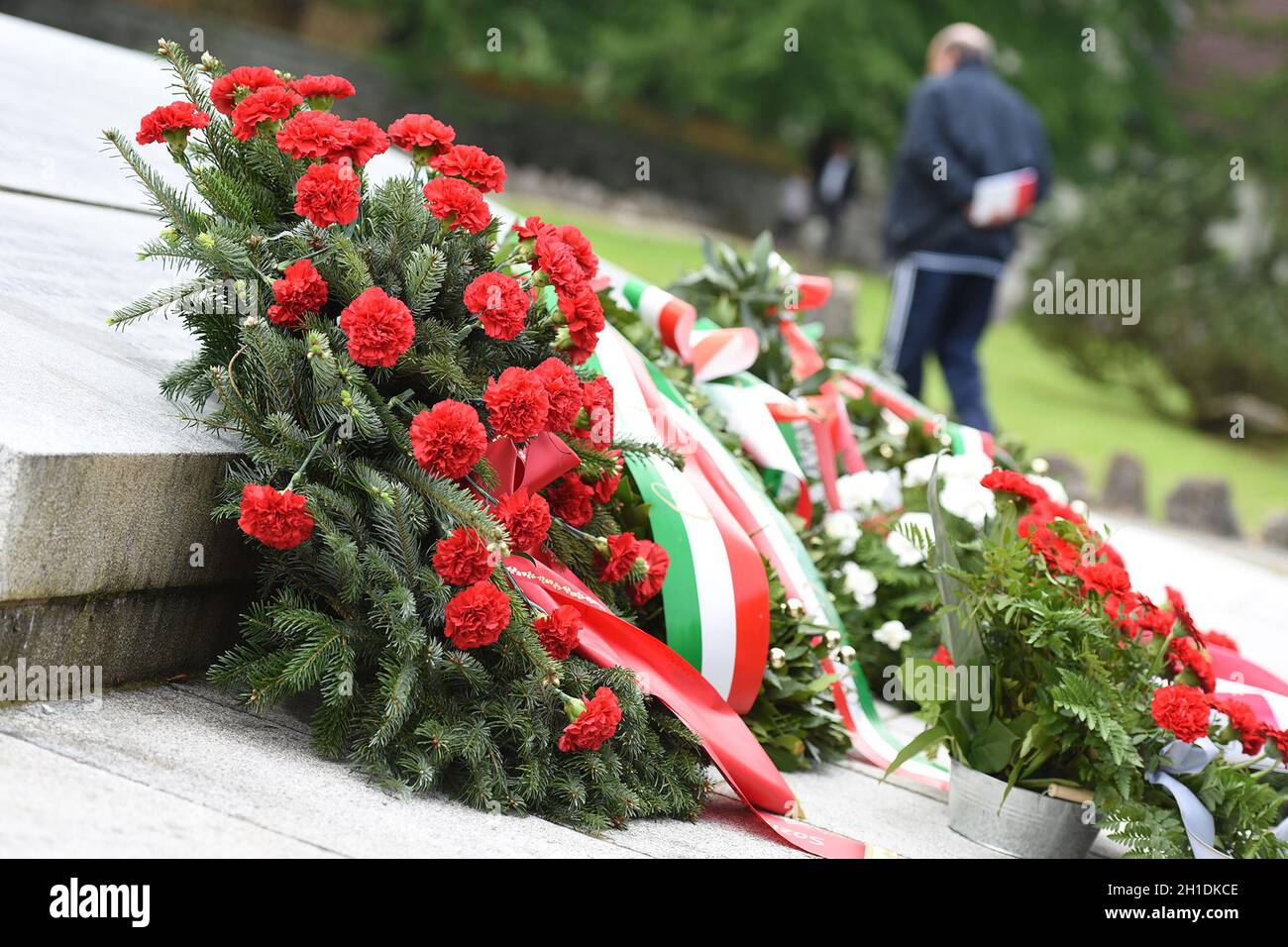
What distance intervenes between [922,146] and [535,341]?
14.2ft

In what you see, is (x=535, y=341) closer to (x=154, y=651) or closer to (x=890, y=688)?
(x=154, y=651)

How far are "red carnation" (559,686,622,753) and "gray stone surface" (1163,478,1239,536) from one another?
7.17 meters

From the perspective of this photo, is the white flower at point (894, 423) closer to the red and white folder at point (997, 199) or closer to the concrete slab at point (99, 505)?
the red and white folder at point (997, 199)

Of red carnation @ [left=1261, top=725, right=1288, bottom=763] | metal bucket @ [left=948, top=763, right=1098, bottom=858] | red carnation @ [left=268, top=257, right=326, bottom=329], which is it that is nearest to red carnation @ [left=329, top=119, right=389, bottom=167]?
red carnation @ [left=268, top=257, right=326, bottom=329]

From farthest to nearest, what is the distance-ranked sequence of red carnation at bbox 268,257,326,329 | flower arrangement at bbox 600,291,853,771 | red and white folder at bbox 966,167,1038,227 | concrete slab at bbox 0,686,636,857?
1. red and white folder at bbox 966,167,1038,227
2. flower arrangement at bbox 600,291,853,771
3. red carnation at bbox 268,257,326,329
4. concrete slab at bbox 0,686,636,857

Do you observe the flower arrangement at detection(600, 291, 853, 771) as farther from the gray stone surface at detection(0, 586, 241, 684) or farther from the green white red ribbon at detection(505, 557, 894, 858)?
the gray stone surface at detection(0, 586, 241, 684)

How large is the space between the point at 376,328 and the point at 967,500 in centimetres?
183

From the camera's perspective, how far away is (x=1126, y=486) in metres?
8.88

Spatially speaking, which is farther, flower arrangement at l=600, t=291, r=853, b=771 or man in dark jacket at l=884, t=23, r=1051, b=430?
man in dark jacket at l=884, t=23, r=1051, b=430

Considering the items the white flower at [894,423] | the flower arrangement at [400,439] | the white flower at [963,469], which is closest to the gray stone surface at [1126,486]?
the white flower at [894,423]

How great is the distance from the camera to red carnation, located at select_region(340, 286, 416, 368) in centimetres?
248

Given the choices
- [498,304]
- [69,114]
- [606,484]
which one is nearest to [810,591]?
[606,484]

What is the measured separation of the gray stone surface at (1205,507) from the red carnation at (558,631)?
→ 7121 mm
